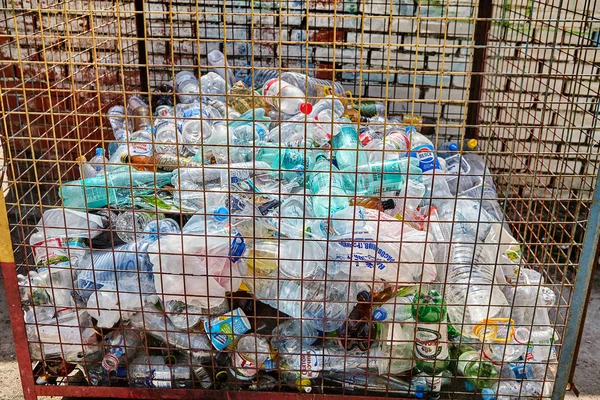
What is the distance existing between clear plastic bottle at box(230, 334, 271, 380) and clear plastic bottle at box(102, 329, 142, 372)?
13.0 inches

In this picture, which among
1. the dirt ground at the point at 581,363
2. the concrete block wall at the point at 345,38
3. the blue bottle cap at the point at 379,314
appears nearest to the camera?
the blue bottle cap at the point at 379,314

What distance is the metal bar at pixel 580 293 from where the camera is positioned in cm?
200

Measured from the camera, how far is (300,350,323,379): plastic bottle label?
219 cm

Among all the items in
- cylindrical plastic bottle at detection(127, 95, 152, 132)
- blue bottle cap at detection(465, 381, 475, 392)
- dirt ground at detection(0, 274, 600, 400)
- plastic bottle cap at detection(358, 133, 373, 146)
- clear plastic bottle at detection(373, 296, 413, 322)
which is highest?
plastic bottle cap at detection(358, 133, 373, 146)

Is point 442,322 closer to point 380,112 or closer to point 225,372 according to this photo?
point 225,372

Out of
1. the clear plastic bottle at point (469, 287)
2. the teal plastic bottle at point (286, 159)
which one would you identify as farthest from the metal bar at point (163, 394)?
the teal plastic bottle at point (286, 159)

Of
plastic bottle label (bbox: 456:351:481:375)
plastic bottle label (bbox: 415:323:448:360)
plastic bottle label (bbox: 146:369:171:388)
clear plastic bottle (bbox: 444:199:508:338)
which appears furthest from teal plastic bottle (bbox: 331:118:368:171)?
plastic bottle label (bbox: 146:369:171:388)

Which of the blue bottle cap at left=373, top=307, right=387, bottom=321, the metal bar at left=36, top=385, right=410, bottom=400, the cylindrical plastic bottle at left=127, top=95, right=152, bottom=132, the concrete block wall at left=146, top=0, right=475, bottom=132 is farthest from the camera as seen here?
the concrete block wall at left=146, top=0, right=475, bottom=132

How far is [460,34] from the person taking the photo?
380 cm

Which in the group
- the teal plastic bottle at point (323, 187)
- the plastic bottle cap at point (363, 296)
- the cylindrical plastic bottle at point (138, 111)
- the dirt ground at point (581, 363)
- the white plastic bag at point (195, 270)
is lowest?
the dirt ground at point (581, 363)

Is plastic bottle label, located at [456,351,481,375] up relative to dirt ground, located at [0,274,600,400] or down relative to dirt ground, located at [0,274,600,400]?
up

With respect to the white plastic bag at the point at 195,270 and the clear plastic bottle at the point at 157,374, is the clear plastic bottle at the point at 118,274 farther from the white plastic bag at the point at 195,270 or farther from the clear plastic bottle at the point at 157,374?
the clear plastic bottle at the point at 157,374

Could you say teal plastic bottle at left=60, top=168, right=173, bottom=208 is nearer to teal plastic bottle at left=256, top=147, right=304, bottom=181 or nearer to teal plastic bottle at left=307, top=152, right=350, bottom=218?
teal plastic bottle at left=256, top=147, right=304, bottom=181

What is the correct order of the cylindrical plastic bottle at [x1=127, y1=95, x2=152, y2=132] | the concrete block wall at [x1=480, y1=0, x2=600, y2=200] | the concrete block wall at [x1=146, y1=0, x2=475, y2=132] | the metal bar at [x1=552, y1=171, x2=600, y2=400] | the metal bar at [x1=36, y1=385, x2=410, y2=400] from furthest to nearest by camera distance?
the concrete block wall at [x1=146, y1=0, x2=475, y2=132] → the cylindrical plastic bottle at [x1=127, y1=95, x2=152, y2=132] → the metal bar at [x1=36, y1=385, x2=410, y2=400] → the metal bar at [x1=552, y1=171, x2=600, y2=400] → the concrete block wall at [x1=480, y1=0, x2=600, y2=200]
